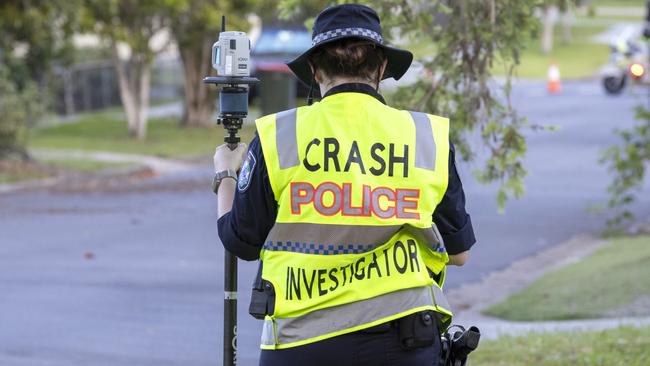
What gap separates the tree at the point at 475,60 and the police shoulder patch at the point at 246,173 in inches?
109

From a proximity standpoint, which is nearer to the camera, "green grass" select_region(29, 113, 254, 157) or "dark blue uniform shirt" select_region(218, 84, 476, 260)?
"dark blue uniform shirt" select_region(218, 84, 476, 260)

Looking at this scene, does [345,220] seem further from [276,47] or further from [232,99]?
[276,47]

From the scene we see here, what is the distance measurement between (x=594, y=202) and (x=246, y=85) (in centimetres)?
1365

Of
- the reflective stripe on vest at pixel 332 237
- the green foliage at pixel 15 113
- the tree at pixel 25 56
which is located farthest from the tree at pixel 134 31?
the reflective stripe on vest at pixel 332 237

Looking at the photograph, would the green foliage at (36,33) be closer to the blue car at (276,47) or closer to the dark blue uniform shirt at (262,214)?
the blue car at (276,47)

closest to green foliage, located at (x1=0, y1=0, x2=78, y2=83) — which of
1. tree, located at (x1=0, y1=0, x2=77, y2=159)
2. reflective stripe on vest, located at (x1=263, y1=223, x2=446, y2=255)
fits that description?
tree, located at (x1=0, y1=0, x2=77, y2=159)

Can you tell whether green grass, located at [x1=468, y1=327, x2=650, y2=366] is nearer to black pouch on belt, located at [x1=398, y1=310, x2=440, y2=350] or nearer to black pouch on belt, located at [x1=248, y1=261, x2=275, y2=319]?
black pouch on belt, located at [x1=398, y1=310, x2=440, y2=350]

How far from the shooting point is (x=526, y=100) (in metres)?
35.6

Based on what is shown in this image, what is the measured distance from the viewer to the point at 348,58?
344 cm

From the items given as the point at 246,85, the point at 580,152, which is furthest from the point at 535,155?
the point at 246,85

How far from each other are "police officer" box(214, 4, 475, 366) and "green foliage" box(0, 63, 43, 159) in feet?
58.6

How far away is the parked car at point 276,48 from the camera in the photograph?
2736 cm

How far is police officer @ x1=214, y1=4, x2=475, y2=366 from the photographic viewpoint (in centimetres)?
329

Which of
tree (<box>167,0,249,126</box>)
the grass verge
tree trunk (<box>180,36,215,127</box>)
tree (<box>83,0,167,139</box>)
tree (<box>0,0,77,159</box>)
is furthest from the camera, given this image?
tree trunk (<box>180,36,215,127</box>)
